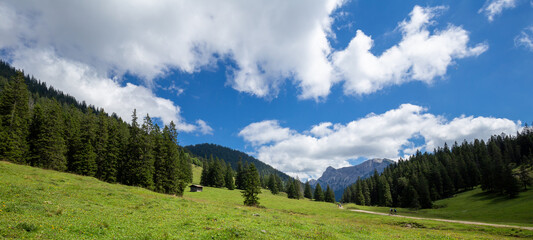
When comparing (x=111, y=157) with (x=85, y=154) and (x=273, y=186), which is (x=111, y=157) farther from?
(x=273, y=186)

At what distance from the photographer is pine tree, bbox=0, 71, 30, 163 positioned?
4458 cm

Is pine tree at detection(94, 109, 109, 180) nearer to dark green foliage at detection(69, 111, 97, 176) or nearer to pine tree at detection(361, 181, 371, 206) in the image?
dark green foliage at detection(69, 111, 97, 176)

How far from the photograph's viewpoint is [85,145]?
54.1m

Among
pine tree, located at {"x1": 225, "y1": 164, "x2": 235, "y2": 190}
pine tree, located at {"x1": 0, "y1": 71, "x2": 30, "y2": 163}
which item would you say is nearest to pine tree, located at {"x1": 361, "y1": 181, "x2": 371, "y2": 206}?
pine tree, located at {"x1": 225, "y1": 164, "x2": 235, "y2": 190}

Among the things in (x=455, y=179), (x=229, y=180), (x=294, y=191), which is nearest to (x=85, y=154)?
(x=229, y=180)

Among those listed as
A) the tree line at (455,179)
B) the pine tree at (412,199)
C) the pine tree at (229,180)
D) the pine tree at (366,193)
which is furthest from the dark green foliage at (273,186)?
the pine tree at (412,199)

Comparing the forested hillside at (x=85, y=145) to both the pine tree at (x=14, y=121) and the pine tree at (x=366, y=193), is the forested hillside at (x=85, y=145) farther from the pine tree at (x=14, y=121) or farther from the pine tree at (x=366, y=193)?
the pine tree at (x=366, y=193)

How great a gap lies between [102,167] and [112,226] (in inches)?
1964

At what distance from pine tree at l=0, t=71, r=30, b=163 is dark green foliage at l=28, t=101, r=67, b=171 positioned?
1.68 m

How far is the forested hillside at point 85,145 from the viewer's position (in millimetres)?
47812

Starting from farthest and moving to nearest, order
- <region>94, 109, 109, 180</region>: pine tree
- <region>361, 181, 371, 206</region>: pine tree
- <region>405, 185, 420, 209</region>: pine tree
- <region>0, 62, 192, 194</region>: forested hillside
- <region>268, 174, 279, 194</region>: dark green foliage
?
<region>268, 174, 279, 194</region>: dark green foliage, <region>361, 181, 371, 206</region>: pine tree, <region>405, 185, 420, 209</region>: pine tree, <region>94, 109, 109, 180</region>: pine tree, <region>0, 62, 192, 194</region>: forested hillside

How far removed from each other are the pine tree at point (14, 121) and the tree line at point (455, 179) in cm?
12719

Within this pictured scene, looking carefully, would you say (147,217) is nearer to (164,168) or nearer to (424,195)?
(164,168)

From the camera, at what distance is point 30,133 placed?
52281mm
